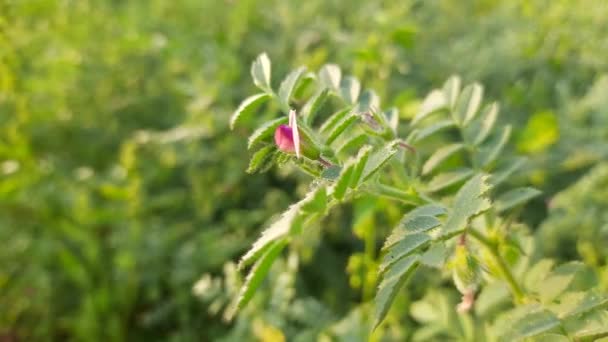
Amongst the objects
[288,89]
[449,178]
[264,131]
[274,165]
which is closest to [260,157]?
[264,131]

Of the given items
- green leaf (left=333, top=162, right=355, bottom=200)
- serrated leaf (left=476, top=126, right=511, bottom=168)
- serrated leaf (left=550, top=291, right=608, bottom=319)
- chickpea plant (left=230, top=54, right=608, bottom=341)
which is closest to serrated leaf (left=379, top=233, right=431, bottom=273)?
chickpea plant (left=230, top=54, right=608, bottom=341)

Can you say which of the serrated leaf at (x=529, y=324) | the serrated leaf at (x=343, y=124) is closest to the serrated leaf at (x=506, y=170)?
the serrated leaf at (x=529, y=324)

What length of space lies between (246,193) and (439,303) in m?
0.96

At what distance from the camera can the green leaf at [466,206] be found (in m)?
0.67

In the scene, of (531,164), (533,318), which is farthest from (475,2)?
(533,318)

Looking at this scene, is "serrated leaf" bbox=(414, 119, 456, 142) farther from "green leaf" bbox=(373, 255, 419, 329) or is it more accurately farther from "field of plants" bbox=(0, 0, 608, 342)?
"green leaf" bbox=(373, 255, 419, 329)

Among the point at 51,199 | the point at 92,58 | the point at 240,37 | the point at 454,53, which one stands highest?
the point at 92,58

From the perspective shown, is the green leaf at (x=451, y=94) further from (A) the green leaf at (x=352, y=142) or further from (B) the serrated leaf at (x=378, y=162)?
(B) the serrated leaf at (x=378, y=162)

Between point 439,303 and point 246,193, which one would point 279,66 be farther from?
point 439,303

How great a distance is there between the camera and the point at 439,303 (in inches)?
52.0

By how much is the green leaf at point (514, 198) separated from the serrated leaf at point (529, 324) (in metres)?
0.17

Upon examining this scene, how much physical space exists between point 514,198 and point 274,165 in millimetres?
601

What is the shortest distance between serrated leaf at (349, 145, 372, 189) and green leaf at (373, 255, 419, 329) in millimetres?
117

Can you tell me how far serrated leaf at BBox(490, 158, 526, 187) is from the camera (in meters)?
0.97
